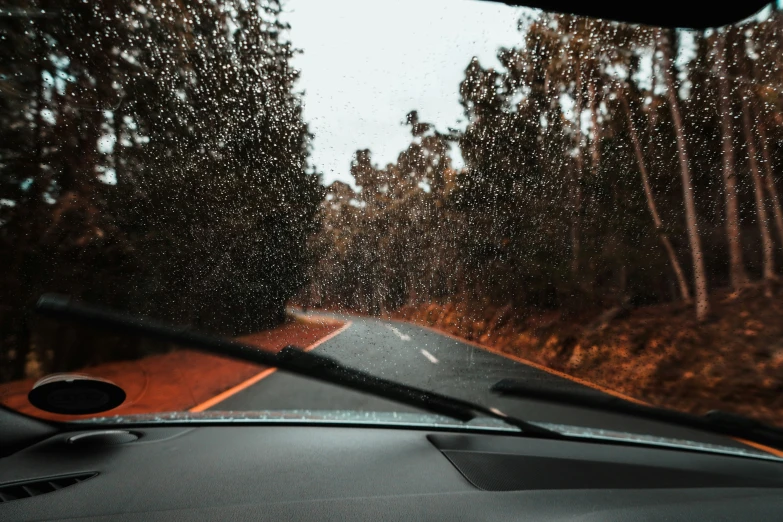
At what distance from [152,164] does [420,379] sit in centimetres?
315

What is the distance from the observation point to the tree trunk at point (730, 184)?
173 inches

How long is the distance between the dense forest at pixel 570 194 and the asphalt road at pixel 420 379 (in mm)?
360

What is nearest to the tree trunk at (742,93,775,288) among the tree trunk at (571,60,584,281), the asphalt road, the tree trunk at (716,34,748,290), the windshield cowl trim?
the tree trunk at (716,34,748,290)

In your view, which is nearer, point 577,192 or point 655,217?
point 577,192

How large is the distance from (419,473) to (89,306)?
174 centimetres

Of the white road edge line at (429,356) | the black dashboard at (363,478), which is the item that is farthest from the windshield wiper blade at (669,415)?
the white road edge line at (429,356)

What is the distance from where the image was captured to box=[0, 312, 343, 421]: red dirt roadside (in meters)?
2.83

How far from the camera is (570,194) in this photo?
513 centimetres

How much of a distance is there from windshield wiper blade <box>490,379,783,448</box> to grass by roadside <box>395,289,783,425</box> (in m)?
2.09

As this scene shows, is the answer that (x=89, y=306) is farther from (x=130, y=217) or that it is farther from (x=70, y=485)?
(x=130, y=217)

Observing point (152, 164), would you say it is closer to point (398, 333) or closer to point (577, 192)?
point (398, 333)

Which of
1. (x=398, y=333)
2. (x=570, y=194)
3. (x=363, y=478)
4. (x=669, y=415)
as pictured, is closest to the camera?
(x=363, y=478)

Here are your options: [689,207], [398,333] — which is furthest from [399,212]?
[689,207]

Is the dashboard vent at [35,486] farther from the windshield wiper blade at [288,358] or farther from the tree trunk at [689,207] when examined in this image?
the tree trunk at [689,207]
